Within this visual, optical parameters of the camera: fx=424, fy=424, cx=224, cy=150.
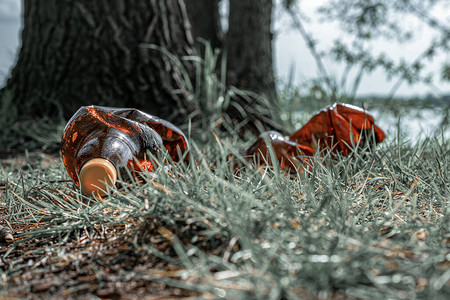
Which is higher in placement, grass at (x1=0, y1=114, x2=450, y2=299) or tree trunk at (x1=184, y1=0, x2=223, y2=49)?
tree trunk at (x1=184, y1=0, x2=223, y2=49)

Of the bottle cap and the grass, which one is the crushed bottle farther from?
the bottle cap

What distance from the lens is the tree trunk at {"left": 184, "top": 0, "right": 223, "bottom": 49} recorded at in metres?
4.89

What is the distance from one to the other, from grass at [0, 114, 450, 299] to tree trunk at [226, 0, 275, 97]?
8.83 feet

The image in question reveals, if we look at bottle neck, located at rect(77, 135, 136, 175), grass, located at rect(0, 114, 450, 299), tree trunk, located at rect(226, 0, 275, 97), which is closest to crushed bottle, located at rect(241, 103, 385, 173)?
grass, located at rect(0, 114, 450, 299)

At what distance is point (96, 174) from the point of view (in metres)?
1.15

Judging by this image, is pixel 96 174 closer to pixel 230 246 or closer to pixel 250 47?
pixel 230 246

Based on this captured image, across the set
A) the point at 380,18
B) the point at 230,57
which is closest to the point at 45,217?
the point at 230,57

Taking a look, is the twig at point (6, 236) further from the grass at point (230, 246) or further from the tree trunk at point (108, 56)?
the tree trunk at point (108, 56)

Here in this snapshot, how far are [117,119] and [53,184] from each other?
395mm

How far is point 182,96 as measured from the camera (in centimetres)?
280

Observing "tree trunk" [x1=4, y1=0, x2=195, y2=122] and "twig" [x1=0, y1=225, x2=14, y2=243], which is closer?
"twig" [x1=0, y1=225, x2=14, y2=243]

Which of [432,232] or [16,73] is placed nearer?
[432,232]

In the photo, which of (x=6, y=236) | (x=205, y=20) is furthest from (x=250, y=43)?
(x=6, y=236)

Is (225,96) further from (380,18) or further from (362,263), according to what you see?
(380,18)
